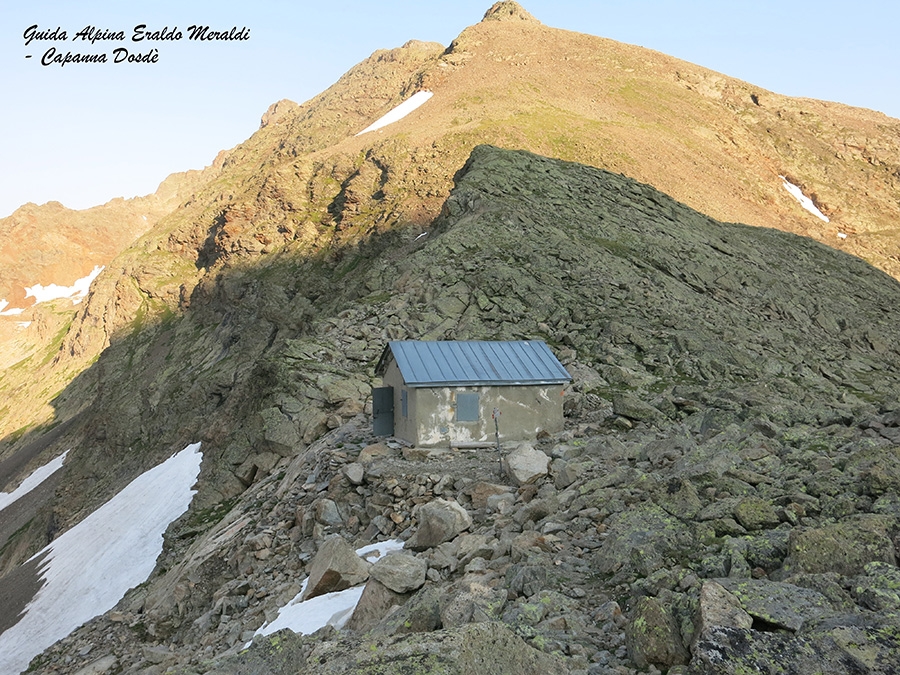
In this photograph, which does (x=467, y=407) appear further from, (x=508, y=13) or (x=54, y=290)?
(x=54, y=290)

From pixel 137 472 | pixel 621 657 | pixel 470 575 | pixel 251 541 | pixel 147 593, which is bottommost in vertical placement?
pixel 137 472

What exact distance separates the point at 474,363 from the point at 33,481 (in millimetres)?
63373

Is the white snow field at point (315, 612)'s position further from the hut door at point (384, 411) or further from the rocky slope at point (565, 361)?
the hut door at point (384, 411)

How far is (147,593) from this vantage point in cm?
2114

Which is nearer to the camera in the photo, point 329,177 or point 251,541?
point 251,541

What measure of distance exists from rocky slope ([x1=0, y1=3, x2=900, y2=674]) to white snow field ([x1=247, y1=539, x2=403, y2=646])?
90 cm

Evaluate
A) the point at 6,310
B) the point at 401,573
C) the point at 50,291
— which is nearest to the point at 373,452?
the point at 401,573

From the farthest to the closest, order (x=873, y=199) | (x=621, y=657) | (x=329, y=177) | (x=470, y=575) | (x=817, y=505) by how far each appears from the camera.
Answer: (x=873, y=199), (x=329, y=177), (x=470, y=575), (x=817, y=505), (x=621, y=657)

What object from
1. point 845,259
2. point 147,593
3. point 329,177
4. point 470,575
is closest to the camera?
point 470,575

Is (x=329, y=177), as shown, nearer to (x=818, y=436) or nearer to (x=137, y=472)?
(x=137, y=472)

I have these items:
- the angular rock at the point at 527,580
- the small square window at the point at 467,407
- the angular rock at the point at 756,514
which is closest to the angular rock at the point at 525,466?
the small square window at the point at 467,407

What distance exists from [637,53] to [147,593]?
311 ft

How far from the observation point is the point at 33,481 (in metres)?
65.4

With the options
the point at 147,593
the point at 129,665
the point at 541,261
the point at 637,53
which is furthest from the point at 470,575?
the point at 637,53
